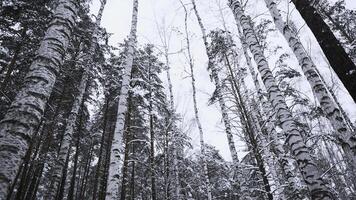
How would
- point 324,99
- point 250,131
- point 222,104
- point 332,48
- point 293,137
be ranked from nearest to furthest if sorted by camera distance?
1. point 332,48
2. point 293,137
3. point 324,99
4. point 250,131
5. point 222,104

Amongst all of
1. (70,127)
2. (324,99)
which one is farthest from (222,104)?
(70,127)

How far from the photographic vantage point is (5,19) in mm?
11359

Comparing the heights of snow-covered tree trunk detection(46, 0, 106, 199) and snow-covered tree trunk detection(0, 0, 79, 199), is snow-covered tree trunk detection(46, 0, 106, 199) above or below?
above

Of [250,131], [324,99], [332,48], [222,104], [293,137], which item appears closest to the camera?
[332,48]

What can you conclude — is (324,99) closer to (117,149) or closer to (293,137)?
(293,137)

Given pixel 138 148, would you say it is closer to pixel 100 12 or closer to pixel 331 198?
pixel 100 12

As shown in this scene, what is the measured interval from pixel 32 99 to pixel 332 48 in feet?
14.0

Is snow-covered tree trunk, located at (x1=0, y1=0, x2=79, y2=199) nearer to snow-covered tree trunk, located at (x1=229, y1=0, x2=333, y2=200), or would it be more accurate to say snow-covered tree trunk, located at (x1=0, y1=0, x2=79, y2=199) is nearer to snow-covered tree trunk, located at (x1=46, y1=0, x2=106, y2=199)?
snow-covered tree trunk, located at (x1=229, y1=0, x2=333, y2=200)

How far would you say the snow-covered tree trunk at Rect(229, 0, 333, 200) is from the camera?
4504 millimetres

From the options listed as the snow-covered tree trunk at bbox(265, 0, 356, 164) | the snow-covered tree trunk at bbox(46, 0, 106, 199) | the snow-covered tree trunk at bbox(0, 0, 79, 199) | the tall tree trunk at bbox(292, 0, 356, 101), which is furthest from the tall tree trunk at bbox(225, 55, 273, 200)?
the snow-covered tree trunk at bbox(46, 0, 106, 199)

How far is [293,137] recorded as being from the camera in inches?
208

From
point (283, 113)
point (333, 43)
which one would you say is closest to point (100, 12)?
point (283, 113)

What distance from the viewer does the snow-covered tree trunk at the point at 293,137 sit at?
14.8ft

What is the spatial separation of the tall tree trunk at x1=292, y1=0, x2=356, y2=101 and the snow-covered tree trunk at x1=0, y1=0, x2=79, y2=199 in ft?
13.1
